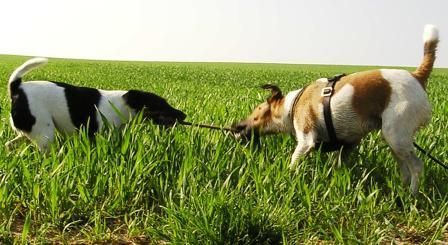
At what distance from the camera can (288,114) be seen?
17.1 feet

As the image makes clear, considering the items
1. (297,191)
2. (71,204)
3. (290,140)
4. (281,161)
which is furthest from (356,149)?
(71,204)

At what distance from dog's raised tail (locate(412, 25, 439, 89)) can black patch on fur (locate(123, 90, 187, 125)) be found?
2685mm

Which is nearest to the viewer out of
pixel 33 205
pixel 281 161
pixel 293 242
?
pixel 293 242

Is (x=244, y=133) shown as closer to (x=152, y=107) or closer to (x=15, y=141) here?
(x=152, y=107)

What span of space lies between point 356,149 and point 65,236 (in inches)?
130

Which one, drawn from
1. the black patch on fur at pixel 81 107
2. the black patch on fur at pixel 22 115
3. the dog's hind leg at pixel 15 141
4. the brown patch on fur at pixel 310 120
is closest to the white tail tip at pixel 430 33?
the brown patch on fur at pixel 310 120

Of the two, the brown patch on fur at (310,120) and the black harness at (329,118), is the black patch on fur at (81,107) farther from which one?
the black harness at (329,118)

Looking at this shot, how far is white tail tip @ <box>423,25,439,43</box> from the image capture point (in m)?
4.59

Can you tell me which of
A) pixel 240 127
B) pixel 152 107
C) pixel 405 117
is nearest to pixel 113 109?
pixel 152 107

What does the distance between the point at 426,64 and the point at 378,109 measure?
681 mm

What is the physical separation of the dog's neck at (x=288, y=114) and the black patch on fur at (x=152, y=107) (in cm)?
125

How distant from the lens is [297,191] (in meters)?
3.92

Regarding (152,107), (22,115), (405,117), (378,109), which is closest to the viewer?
(405,117)

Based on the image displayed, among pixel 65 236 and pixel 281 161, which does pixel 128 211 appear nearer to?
pixel 65 236
